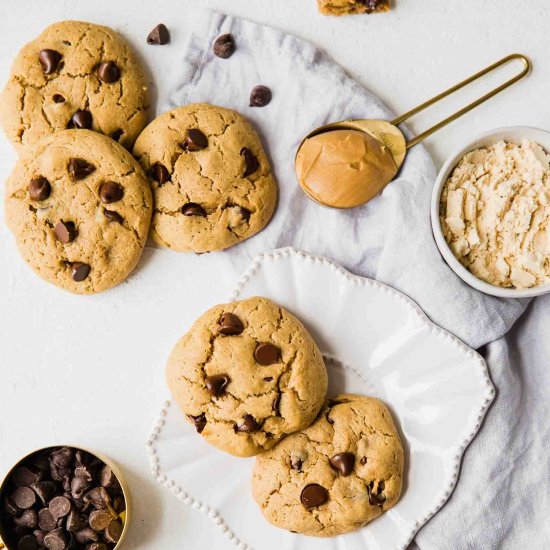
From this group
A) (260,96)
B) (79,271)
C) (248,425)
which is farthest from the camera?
(260,96)

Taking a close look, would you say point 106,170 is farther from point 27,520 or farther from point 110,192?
point 27,520

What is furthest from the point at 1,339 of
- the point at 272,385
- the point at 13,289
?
the point at 272,385

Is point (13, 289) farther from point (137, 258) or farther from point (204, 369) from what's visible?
point (204, 369)

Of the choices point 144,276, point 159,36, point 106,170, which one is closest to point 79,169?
point 106,170

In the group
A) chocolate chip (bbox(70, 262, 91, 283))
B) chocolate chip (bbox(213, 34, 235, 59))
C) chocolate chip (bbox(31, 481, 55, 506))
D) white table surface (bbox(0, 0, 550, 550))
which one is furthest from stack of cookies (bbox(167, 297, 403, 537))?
chocolate chip (bbox(213, 34, 235, 59))

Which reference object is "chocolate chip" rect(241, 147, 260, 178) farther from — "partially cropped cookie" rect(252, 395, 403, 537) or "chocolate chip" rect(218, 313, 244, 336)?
"partially cropped cookie" rect(252, 395, 403, 537)

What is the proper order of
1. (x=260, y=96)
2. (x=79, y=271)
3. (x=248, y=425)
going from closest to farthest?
(x=248, y=425), (x=79, y=271), (x=260, y=96)
